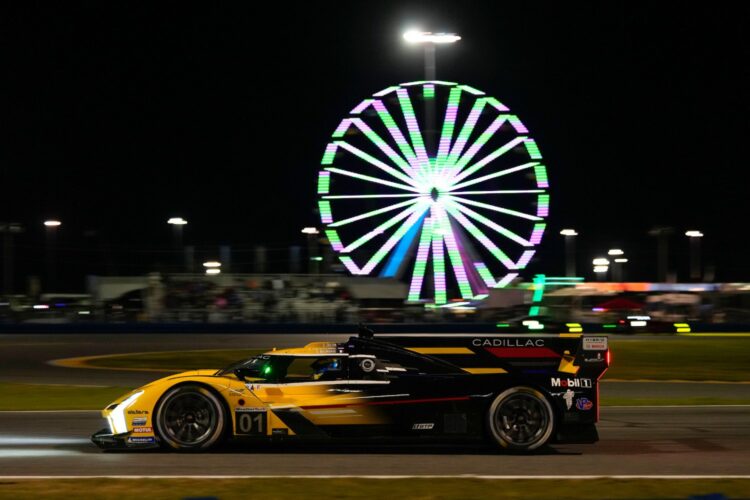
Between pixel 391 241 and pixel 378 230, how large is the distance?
781 mm

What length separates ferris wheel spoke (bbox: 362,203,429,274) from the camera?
126 feet

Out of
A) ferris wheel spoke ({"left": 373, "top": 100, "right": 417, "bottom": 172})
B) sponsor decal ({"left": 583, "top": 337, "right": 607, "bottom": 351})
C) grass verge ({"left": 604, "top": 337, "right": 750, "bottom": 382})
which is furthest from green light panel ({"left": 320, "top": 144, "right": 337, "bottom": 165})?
sponsor decal ({"left": 583, "top": 337, "right": 607, "bottom": 351})

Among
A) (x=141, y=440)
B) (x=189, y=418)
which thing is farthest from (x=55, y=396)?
(x=189, y=418)

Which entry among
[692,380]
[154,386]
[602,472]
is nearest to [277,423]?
[154,386]

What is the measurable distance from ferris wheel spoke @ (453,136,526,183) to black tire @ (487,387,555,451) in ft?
95.0

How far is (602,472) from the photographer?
307 inches

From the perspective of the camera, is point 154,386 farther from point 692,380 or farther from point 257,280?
point 257,280

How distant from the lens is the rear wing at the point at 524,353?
900cm

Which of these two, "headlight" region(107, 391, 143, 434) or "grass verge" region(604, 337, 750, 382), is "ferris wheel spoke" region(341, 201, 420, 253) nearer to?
"grass verge" region(604, 337, 750, 382)

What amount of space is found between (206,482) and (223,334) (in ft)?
99.7

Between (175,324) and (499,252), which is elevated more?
(499,252)

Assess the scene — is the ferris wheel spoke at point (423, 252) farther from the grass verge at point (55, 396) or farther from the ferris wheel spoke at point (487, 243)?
the grass verge at point (55, 396)

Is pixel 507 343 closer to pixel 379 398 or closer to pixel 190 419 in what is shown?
pixel 379 398

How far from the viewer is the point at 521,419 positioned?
8891 mm
